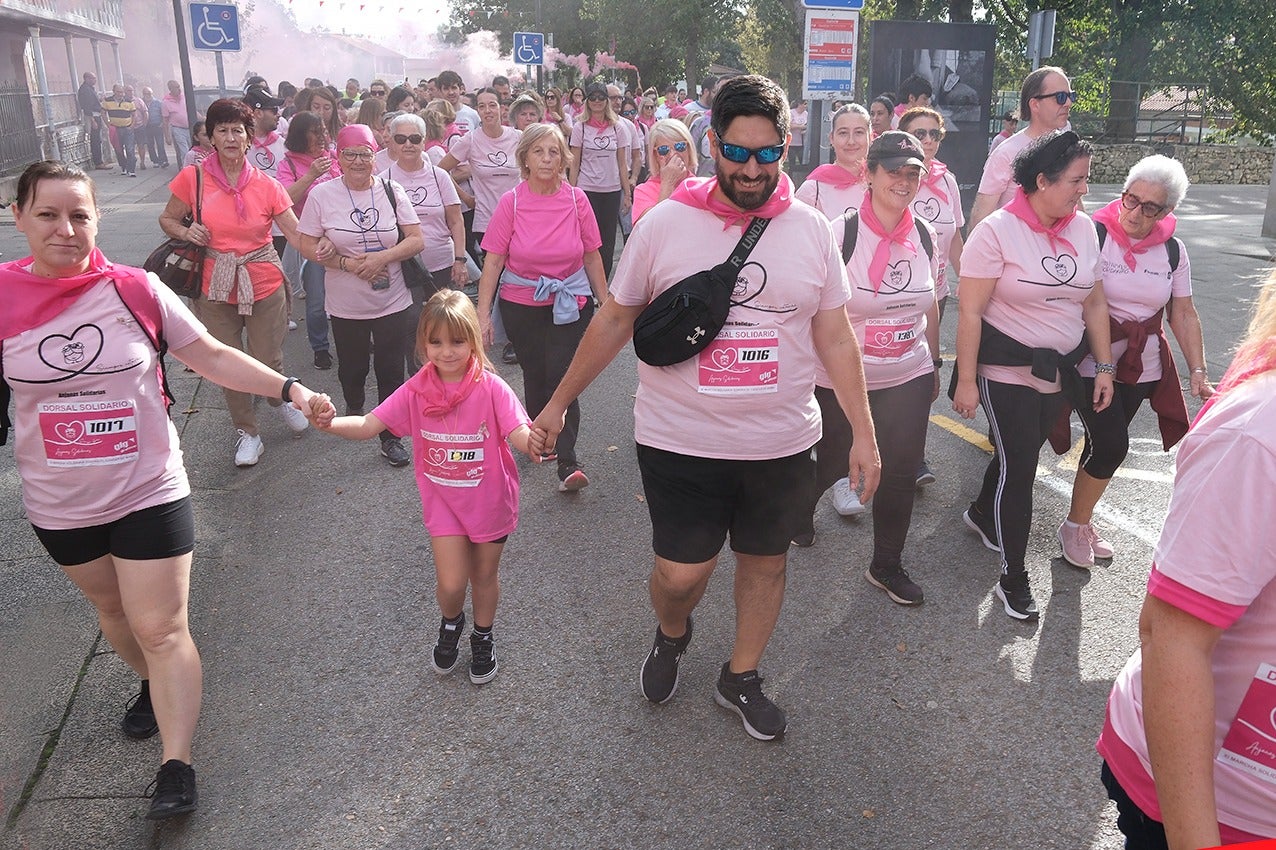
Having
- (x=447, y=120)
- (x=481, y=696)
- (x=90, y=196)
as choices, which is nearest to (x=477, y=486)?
(x=481, y=696)

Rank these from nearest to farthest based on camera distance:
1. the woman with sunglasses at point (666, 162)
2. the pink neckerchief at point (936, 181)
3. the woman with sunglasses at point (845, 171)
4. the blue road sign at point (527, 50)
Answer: the woman with sunglasses at point (845, 171)
the pink neckerchief at point (936, 181)
the woman with sunglasses at point (666, 162)
the blue road sign at point (527, 50)

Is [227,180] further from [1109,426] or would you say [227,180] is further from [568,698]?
[1109,426]

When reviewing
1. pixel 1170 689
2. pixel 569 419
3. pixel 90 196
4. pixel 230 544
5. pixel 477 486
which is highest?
pixel 90 196

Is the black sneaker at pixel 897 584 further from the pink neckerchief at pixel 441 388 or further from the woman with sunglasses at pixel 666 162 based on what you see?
the woman with sunglasses at pixel 666 162

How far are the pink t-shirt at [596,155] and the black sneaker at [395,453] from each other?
4874mm

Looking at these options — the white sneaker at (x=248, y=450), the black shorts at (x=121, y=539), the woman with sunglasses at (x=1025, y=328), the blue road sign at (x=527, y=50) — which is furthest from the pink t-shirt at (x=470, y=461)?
the blue road sign at (x=527, y=50)

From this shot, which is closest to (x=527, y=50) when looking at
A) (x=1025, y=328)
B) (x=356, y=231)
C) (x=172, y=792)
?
(x=356, y=231)

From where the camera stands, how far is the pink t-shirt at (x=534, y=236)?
5844 mm

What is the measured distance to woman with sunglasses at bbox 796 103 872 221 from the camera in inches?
217

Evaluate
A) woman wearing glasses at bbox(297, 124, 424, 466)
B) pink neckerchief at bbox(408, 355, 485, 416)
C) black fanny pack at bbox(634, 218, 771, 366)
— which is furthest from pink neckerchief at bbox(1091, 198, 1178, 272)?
woman wearing glasses at bbox(297, 124, 424, 466)

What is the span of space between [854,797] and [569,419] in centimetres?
320

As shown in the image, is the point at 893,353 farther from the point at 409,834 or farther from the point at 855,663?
the point at 409,834

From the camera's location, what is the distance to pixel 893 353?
459cm

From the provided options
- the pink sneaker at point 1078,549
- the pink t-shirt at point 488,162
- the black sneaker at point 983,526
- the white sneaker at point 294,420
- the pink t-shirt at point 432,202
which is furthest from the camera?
the pink t-shirt at point 488,162
